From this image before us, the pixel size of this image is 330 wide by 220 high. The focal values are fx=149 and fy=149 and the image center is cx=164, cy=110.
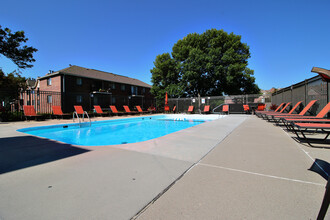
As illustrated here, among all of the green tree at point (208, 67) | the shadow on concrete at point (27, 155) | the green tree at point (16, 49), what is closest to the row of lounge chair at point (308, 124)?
the shadow on concrete at point (27, 155)

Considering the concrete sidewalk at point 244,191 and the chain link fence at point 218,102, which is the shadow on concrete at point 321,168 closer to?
the concrete sidewalk at point 244,191

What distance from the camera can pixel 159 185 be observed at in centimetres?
178

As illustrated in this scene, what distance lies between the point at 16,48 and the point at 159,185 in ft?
65.9

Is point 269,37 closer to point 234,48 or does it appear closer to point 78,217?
point 234,48

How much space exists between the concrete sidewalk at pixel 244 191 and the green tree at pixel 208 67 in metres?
19.1

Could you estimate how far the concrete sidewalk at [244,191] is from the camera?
4.33ft

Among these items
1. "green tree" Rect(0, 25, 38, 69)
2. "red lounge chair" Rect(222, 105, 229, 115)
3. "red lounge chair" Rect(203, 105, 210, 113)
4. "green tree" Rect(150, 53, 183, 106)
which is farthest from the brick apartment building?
"red lounge chair" Rect(222, 105, 229, 115)

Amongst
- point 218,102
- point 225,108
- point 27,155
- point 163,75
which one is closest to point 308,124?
point 27,155

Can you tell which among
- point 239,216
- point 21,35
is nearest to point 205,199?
point 239,216

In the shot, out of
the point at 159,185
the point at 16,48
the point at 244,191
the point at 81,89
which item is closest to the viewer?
the point at 244,191

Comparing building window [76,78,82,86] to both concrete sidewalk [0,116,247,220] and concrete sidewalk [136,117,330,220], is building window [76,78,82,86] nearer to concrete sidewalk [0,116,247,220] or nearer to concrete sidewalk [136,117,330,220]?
concrete sidewalk [0,116,247,220]

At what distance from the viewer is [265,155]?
294 centimetres

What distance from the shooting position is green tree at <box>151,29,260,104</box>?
20.2 metres

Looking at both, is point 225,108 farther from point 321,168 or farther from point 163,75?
point 321,168
